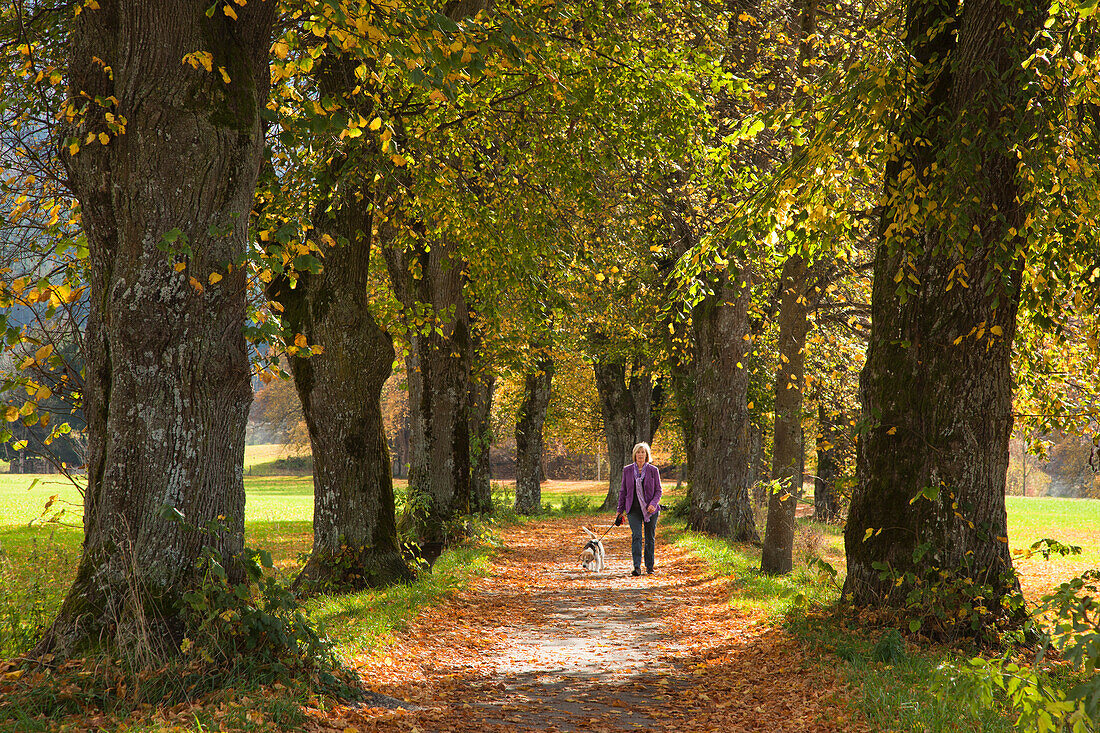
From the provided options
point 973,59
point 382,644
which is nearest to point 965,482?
point 973,59

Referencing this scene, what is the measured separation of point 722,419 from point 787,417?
5.47 meters

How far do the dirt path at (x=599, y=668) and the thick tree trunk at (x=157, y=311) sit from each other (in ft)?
5.25

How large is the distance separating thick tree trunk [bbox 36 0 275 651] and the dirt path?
160 centimetres

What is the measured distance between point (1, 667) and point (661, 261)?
17931mm

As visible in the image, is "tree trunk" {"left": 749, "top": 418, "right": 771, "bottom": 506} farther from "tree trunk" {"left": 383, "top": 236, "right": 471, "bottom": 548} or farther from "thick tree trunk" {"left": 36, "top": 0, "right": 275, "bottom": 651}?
"thick tree trunk" {"left": 36, "top": 0, "right": 275, "bottom": 651}

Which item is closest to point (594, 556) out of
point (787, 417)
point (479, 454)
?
point (787, 417)

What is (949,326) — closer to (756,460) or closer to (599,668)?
(599,668)

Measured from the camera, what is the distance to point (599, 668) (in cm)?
746

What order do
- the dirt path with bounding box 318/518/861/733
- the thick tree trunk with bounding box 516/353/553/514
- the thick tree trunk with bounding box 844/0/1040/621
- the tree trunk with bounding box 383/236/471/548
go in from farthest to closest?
the thick tree trunk with bounding box 516/353/553/514
the tree trunk with bounding box 383/236/471/548
the thick tree trunk with bounding box 844/0/1040/621
the dirt path with bounding box 318/518/861/733

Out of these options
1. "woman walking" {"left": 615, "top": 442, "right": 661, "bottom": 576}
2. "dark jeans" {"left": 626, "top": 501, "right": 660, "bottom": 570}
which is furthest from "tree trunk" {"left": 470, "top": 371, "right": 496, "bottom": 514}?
"woman walking" {"left": 615, "top": 442, "right": 661, "bottom": 576}

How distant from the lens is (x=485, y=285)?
13.1m

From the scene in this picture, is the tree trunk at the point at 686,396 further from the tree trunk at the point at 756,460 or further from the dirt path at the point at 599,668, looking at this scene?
the dirt path at the point at 599,668

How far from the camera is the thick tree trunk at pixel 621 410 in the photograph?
29.8 meters

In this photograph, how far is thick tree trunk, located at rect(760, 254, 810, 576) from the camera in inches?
443
